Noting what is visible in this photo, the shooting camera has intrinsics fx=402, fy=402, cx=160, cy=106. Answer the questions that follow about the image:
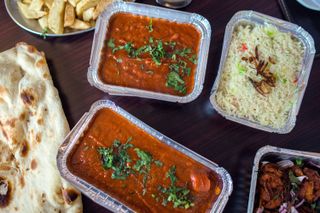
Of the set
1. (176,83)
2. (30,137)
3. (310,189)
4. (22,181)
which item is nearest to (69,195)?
(22,181)

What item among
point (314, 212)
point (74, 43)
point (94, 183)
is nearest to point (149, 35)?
point (74, 43)

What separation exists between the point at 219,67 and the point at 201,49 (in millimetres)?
169

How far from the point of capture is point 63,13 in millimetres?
2623

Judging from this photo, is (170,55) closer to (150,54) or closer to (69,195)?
(150,54)

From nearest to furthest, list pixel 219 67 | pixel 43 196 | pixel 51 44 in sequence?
pixel 43 196, pixel 219 67, pixel 51 44

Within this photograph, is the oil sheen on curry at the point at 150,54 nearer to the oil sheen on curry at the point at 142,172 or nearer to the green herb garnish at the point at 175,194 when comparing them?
the oil sheen on curry at the point at 142,172

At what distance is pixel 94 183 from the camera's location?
2.23m

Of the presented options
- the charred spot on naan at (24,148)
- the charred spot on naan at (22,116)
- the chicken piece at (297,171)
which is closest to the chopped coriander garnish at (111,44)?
the charred spot on naan at (22,116)

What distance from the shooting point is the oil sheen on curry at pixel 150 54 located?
2.44m

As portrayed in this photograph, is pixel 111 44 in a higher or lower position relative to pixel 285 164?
higher

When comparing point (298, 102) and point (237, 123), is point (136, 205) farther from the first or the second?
point (298, 102)

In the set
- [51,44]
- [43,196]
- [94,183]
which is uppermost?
[51,44]

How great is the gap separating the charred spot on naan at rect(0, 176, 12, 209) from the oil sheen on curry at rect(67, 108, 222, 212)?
1.34 ft

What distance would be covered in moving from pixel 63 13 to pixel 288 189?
1.76 m
